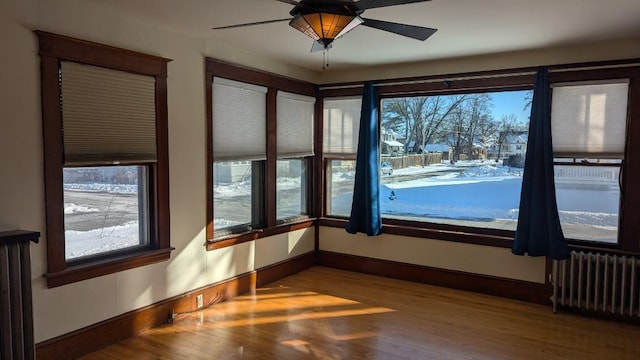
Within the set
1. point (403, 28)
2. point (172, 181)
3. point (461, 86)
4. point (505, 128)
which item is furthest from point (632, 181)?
point (172, 181)

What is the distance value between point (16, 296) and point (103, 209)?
0.99 metres

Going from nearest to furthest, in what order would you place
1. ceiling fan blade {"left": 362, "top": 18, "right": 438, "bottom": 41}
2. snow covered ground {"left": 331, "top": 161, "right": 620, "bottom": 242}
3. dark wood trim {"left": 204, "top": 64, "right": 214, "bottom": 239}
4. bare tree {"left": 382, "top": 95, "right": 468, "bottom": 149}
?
ceiling fan blade {"left": 362, "top": 18, "right": 438, "bottom": 41}, dark wood trim {"left": 204, "top": 64, "right": 214, "bottom": 239}, snow covered ground {"left": 331, "top": 161, "right": 620, "bottom": 242}, bare tree {"left": 382, "top": 95, "right": 468, "bottom": 149}

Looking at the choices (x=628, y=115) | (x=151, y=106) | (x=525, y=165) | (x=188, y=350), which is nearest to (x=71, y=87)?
(x=151, y=106)

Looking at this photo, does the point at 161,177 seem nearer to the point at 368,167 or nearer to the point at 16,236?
the point at 16,236

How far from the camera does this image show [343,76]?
552cm

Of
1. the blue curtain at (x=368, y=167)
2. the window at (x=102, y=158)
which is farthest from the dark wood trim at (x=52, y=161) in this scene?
the blue curtain at (x=368, y=167)

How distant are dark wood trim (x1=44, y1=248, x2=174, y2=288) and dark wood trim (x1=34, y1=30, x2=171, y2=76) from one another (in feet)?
4.82

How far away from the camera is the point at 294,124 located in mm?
5328

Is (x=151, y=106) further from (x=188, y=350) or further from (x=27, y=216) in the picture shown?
(x=188, y=350)

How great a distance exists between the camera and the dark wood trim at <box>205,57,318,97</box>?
4164mm

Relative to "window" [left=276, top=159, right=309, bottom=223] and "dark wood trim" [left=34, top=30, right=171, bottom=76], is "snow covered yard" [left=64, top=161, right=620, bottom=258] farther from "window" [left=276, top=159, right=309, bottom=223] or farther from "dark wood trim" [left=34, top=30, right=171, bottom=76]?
"dark wood trim" [left=34, top=30, right=171, bottom=76]

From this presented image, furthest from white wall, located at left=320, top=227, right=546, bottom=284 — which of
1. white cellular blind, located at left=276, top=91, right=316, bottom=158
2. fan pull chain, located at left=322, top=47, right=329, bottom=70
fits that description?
fan pull chain, located at left=322, top=47, right=329, bottom=70

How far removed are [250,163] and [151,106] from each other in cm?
146

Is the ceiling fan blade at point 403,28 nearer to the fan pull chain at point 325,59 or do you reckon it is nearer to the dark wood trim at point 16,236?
the fan pull chain at point 325,59
